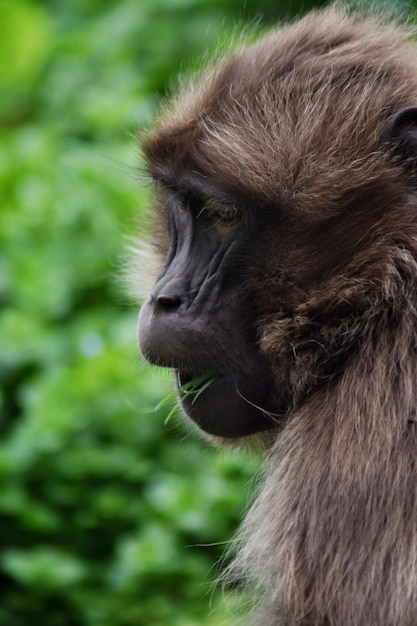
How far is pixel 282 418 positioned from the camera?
12.6ft

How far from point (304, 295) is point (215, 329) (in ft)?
0.96

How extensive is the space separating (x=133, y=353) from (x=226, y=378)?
1966mm

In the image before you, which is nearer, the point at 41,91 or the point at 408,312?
the point at 408,312

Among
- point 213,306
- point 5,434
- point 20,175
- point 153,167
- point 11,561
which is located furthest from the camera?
point 20,175

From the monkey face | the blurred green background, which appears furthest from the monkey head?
the blurred green background

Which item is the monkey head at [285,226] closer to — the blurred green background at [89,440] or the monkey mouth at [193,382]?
the monkey mouth at [193,382]

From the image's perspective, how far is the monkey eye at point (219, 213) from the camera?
3800mm

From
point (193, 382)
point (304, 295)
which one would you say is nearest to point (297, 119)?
point (304, 295)

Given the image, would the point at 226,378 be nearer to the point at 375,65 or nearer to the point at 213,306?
the point at 213,306

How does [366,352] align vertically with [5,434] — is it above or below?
above

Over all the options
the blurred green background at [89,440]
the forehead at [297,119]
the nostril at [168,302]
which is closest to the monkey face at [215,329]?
the nostril at [168,302]

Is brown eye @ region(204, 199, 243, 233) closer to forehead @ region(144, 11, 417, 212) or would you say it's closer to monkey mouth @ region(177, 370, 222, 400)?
forehead @ region(144, 11, 417, 212)

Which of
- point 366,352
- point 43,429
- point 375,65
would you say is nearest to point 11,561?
point 43,429

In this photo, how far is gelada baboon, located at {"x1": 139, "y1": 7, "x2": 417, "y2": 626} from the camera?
3.40m
